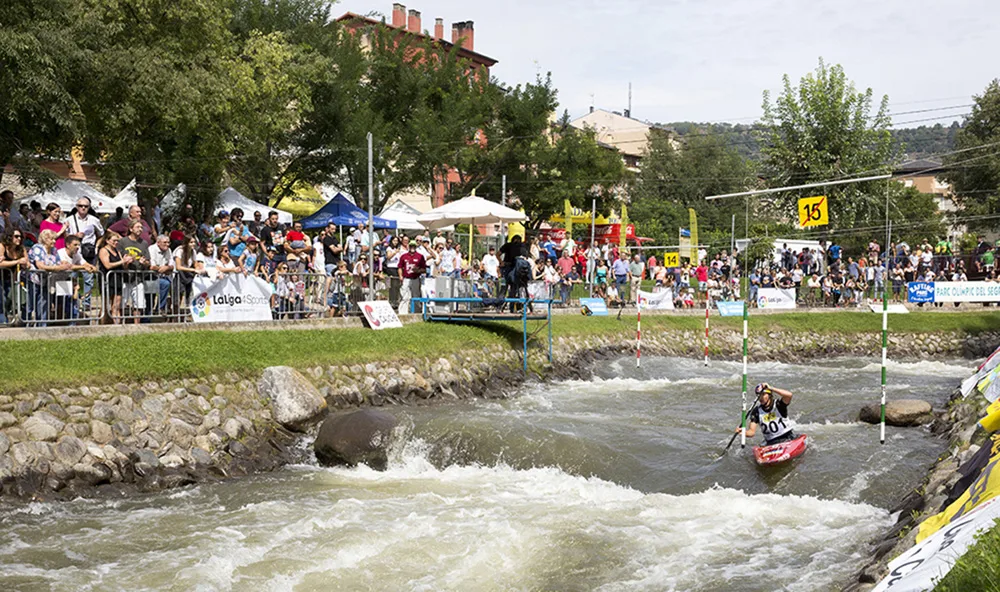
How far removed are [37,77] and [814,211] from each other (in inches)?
1142

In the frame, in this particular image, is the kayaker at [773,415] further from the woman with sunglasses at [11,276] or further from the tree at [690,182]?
the tree at [690,182]

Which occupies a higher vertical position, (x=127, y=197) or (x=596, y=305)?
(x=127, y=197)

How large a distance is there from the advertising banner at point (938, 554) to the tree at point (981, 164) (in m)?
66.1

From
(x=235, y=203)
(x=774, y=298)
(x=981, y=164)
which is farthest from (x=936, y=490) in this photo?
(x=981, y=164)

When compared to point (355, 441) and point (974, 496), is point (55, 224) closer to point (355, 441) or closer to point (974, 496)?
point (355, 441)

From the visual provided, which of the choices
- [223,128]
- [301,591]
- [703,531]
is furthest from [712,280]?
[301,591]

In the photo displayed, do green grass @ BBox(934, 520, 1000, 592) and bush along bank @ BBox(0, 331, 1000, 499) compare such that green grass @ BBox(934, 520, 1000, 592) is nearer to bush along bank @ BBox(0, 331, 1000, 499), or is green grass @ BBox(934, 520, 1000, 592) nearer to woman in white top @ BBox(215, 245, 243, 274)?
bush along bank @ BBox(0, 331, 1000, 499)

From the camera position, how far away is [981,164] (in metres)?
68.2

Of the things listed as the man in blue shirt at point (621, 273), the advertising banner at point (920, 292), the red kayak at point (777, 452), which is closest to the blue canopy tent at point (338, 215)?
the man in blue shirt at point (621, 273)

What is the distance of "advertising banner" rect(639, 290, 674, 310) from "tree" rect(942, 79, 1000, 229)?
4142 cm

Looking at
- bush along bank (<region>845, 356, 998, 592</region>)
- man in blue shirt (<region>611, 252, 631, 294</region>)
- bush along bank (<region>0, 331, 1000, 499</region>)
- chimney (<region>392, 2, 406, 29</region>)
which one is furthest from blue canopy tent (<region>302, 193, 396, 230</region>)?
chimney (<region>392, 2, 406, 29</region>)

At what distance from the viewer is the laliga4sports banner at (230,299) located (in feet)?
57.8

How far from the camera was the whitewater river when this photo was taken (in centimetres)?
936

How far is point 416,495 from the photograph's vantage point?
1247cm
